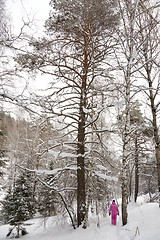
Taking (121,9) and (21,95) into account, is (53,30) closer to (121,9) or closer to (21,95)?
(121,9)

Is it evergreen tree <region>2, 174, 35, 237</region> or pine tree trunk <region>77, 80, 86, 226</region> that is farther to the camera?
evergreen tree <region>2, 174, 35, 237</region>

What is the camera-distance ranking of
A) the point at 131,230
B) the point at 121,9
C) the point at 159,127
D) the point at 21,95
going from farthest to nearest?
the point at 159,127 → the point at 121,9 → the point at 131,230 → the point at 21,95

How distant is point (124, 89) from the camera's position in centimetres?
639

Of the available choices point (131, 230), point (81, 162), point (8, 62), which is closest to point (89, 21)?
point (8, 62)

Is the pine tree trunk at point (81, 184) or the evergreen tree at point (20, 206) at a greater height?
the pine tree trunk at point (81, 184)

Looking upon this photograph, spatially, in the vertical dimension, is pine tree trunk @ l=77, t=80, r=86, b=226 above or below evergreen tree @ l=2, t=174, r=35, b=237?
above

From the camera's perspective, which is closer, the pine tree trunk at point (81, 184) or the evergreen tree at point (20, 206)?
the pine tree trunk at point (81, 184)

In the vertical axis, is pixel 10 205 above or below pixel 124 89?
below

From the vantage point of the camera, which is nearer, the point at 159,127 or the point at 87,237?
the point at 87,237

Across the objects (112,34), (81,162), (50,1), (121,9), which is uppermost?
(50,1)

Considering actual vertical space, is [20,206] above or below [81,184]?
below

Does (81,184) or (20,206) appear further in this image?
(20,206)

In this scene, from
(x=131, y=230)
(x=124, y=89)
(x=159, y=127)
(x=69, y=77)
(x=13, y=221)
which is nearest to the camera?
(x=131, y=230)

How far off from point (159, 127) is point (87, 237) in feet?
18.6
